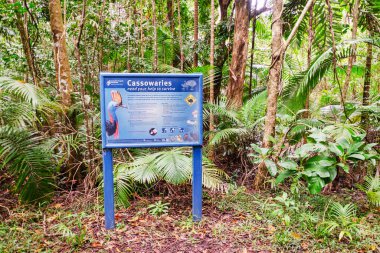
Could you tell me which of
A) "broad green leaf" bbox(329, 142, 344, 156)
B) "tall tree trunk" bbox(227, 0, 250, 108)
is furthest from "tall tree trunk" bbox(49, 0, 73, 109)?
"broad green leaf" bbox(329, 142, 344, 156)

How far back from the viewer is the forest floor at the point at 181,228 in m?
2.77

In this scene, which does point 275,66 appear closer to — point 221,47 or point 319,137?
point 319,137

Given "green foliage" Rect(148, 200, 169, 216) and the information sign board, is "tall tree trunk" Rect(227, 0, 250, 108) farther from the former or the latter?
"green foliage" Rect(148, 200, 169, 216)

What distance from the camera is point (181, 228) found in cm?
315

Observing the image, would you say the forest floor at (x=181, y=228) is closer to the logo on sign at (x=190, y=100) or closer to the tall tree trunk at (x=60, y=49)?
the logo on sign at (x=190, y=100)

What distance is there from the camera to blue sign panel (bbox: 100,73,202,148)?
297cm

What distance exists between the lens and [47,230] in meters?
3.07

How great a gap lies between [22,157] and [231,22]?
4862 mm

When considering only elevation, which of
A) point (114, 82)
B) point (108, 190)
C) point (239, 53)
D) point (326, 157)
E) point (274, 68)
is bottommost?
point (108, 190)

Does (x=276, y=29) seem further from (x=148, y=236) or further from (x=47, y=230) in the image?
(x=47, y=230)

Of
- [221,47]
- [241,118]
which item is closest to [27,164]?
[241,118]

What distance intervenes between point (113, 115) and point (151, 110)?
390mm

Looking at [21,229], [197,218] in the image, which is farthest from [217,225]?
[21,229]

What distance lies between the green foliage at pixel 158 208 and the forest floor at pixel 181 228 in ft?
0.18
